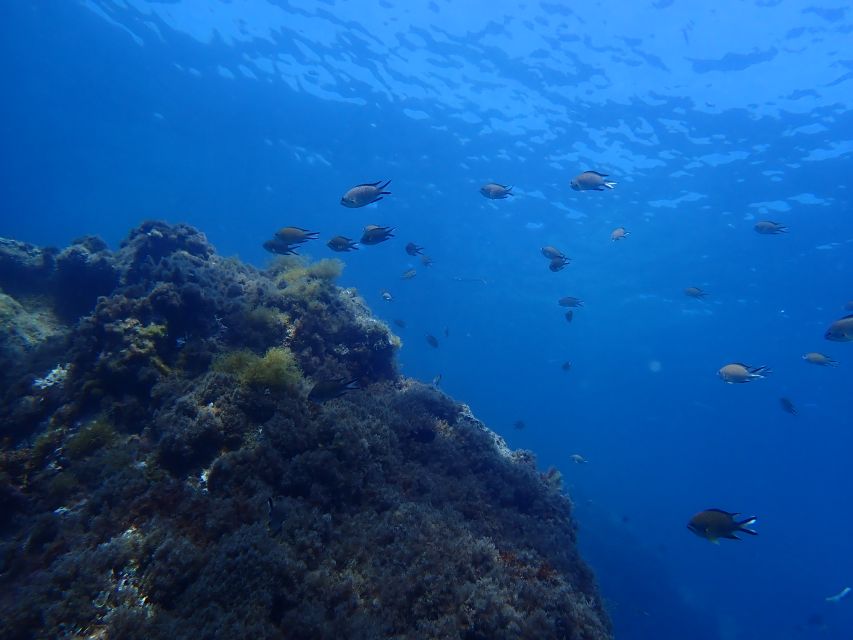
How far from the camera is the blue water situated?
20625 mm

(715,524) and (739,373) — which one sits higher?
(739,373)

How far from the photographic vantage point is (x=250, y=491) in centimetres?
470

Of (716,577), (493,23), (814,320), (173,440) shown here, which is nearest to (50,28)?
(493,23)

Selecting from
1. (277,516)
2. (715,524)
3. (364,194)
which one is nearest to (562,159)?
(364,194)

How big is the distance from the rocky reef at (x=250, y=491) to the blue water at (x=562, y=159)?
3.48m

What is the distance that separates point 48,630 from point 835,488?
371 feet

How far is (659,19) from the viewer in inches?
736

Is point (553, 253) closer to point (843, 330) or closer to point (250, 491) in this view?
point (843, 330)

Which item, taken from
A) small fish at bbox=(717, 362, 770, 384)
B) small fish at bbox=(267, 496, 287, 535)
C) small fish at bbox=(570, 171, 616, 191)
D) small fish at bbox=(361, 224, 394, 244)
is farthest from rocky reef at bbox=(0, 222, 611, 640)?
small fish at bbox=(570, 171, 616, 191)

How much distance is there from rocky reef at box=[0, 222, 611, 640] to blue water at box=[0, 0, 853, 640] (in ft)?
11.4

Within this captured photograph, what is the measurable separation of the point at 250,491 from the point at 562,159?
28733 millimetres

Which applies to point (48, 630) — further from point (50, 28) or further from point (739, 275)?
point (50, 28)

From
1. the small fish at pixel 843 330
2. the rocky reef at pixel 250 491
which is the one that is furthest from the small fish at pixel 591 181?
the small fish at pixel 843 330

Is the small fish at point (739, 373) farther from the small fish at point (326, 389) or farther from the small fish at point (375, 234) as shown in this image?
the small fish at point (326, 389)
